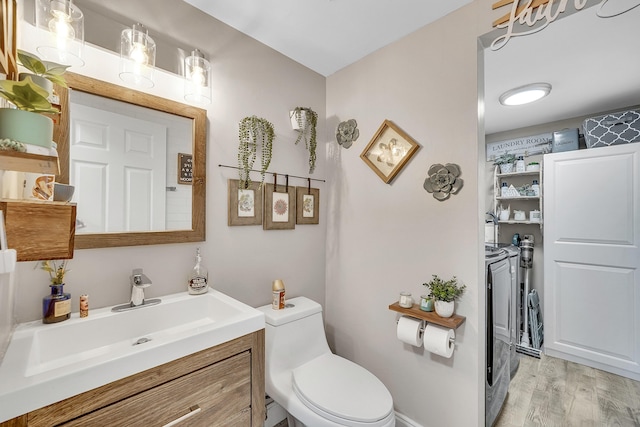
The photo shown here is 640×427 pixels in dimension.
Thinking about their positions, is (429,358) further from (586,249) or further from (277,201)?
(586,249)

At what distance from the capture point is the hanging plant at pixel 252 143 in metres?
1.62

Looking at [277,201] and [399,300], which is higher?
[277,201]

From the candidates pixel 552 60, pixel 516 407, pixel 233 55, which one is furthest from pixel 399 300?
pixel 552 60

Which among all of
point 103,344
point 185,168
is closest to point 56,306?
point 103,344

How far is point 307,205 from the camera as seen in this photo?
1.98 meters

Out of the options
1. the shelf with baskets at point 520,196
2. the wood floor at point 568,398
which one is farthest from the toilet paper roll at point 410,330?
the shelf with baskets at point 520,196

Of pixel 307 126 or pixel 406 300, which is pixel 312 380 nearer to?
pixel 406 300

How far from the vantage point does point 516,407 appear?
190 cm

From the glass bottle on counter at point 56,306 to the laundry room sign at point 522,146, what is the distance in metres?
3.91

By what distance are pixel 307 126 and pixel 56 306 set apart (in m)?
1.59

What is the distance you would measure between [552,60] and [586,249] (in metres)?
1.68

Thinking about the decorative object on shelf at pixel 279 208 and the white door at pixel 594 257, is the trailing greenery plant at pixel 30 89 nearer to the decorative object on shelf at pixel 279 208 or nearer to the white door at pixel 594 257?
the decorative object on shelf at pixel 279 208

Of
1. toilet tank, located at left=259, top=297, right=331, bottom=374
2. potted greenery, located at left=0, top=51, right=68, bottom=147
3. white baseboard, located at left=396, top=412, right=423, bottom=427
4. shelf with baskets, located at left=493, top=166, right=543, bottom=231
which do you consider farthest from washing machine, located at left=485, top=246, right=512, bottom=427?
potted greenery, located at left=0, top=51, right=68, bottom=147

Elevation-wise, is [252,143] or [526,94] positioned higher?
[526,94]
